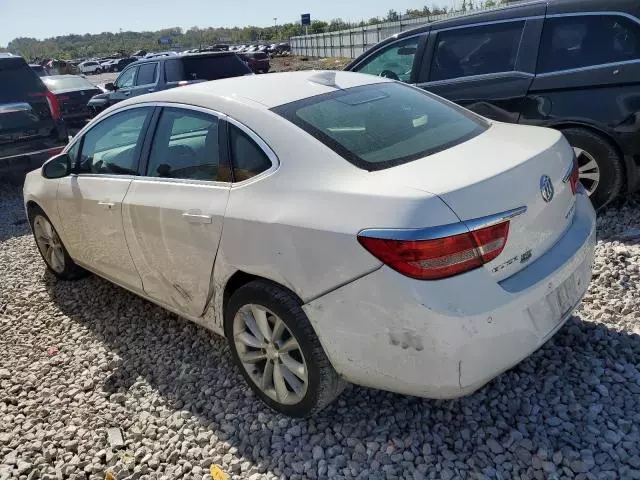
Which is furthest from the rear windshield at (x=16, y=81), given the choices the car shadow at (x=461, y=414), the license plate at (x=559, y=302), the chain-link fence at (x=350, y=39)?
the chain-link fence at (x=350, y=39)

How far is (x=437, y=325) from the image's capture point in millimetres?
2051

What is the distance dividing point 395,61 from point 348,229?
4199 mm

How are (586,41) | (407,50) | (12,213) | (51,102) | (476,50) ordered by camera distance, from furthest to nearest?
(51,102) < (12,213) < (407,50) < (476,50) < (586,41)

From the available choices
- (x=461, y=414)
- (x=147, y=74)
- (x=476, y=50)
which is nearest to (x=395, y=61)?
(x=476, y=50)

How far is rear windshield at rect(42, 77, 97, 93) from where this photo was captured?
14.5 metres

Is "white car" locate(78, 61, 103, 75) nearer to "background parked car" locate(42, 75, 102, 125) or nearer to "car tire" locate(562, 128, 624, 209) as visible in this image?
"background parked car" locate(42, 75, 102, 125)

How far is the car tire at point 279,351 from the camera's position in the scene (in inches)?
96.8

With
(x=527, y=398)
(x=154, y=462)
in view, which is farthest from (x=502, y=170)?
(x=154, y=462)

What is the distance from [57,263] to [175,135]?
2305 millimetres

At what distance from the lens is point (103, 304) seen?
436 cm

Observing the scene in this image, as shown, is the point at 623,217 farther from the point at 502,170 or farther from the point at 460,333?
the point at 460,333

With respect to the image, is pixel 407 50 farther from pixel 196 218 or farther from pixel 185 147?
pixel 196 218

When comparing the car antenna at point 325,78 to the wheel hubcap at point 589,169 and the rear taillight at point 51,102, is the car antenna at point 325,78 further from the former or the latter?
the rear taillight at point 51,102

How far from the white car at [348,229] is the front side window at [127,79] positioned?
9082mm
